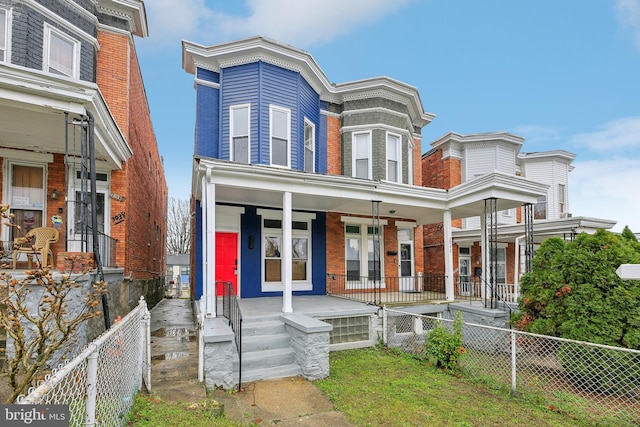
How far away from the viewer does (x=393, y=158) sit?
13.0 m

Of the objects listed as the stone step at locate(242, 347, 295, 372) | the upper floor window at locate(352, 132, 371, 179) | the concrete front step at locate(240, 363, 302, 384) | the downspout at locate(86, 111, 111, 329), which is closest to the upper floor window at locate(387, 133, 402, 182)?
the upper floor window at locate(352, 132, 371, 179)

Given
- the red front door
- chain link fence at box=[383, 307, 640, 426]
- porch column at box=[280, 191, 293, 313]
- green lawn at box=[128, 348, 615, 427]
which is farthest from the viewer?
the red front door

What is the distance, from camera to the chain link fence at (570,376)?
16.6ft

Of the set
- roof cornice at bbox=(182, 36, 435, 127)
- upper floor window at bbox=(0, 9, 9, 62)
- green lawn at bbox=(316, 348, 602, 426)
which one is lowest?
green lawn at bbox=(316, 348, 602, 426)

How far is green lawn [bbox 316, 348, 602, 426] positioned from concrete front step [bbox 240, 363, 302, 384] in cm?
56

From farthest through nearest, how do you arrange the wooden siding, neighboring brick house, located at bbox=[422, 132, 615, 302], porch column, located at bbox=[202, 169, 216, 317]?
neighboring brick house, located at bbox=[422, 132, 615, 302]
the wooden siding
porch column, located at bbox=[202, 169, 216, 317]

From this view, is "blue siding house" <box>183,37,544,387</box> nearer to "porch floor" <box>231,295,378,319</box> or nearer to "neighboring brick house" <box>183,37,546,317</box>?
"neighboring brick house" <box>183,37,546,317</box>

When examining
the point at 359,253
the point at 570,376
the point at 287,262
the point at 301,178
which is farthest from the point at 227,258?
the point at 570,376

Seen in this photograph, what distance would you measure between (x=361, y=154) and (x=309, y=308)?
655 centimetres

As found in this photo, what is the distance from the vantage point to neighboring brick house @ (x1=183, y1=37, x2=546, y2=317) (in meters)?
9.34

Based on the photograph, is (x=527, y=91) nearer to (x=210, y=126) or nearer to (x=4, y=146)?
(x=210, y=126)

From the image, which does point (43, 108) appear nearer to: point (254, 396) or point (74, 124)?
point (74, 124)

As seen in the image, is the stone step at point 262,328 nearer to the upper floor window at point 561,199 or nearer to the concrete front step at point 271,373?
the concrete front step at point 271,373

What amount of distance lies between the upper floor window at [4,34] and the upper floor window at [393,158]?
429 inches
